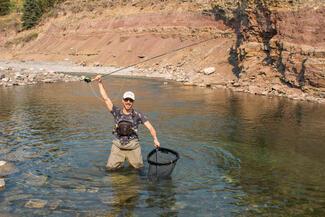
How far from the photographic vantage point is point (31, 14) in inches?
3775

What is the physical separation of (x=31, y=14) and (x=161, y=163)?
9223cm

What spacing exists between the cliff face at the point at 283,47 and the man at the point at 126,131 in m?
21.0

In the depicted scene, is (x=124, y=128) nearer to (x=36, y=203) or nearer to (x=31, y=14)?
(x=36, y=203)

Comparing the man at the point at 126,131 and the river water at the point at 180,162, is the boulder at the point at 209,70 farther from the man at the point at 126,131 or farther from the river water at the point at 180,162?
the man at the point at 126,131

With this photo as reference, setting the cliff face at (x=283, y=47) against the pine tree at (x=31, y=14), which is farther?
the pine tree at (x=31, y=14)

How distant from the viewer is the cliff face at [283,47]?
30141 mm

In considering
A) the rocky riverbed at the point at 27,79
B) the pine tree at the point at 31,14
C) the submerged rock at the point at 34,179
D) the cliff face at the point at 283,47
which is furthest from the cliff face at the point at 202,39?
the submerged rock at the point at 34,179

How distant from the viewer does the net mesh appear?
1140cm

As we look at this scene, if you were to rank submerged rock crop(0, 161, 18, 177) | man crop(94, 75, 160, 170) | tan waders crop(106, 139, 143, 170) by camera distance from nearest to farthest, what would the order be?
man crop(94, 75, 160, 170) → tan waders crop(106, 139, 143, 170) → submerged rock crop(0, 161, 18, 177)

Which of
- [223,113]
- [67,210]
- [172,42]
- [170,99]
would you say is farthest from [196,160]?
[172,42]

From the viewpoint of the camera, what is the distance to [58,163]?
535 inches

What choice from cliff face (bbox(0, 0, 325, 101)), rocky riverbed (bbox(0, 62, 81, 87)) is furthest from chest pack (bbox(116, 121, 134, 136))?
rocky riverbed (bbox(0, 62, 81, 87))

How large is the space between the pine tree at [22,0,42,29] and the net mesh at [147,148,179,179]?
90.3 meters

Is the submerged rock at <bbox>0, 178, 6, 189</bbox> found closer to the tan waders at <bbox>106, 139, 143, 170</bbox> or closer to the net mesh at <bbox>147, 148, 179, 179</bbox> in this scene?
the tan waders at <bbox>106, 139, 143, 170</bbox>
